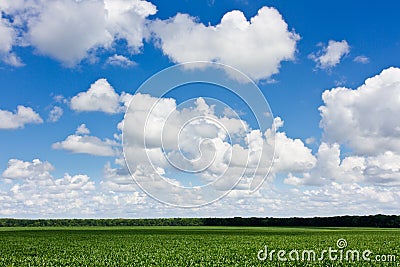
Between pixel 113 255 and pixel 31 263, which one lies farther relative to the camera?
pixel 113 255

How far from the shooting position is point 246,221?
147 meters

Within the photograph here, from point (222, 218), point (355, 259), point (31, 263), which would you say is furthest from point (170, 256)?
point (222, 218)

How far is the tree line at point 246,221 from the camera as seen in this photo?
130125 mm

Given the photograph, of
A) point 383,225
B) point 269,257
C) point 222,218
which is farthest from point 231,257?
point 222,218

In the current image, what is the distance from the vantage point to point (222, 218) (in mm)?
151125

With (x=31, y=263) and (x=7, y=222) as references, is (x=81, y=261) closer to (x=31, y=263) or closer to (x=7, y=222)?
(x=31, y=263)

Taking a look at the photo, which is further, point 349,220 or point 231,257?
point 349,220

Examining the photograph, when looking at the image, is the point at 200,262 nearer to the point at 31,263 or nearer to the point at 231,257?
the point at 231,257

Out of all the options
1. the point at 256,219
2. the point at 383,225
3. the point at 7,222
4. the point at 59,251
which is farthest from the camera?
the point at 7,222

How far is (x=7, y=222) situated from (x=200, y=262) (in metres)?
158

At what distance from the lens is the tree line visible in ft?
427

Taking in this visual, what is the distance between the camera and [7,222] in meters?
171

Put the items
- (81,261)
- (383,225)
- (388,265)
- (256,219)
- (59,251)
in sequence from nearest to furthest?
(388,265), (81,261), (59,251), (383,225), (256,219)

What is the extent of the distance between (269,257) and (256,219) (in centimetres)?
11356
